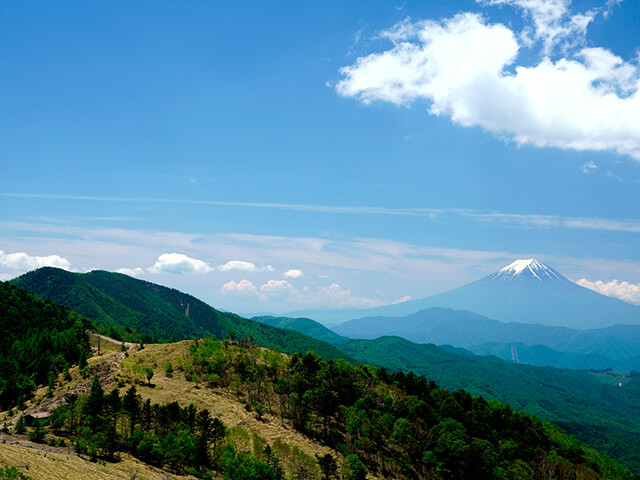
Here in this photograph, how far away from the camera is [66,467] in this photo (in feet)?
142

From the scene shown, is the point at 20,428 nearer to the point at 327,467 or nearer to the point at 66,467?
the point at 66,467

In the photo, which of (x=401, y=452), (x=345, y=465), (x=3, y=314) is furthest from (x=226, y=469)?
(x=3, y=314)

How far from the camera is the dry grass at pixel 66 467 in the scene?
130ft

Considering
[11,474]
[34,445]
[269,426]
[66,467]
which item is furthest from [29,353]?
[11,474]

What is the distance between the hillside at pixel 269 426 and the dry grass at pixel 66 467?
23 centimetres

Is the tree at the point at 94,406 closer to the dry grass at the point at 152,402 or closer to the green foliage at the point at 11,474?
the dry grass at the point at 152,402

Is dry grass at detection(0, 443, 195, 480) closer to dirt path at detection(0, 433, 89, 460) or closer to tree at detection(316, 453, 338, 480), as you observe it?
dirt path at detection(0, 433, 89, 460)

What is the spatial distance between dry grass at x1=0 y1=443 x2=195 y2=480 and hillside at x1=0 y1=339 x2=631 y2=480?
9.1 inches

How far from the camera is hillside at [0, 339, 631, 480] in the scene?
175ft

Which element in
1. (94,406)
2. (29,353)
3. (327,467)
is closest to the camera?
(327,467)

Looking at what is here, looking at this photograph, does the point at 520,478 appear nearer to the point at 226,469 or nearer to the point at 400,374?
the point at 400,374

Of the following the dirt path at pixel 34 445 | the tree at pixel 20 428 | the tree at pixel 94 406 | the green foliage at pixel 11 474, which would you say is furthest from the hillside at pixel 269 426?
the green foliage at pixel 11 474

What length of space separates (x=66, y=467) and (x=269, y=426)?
110ft

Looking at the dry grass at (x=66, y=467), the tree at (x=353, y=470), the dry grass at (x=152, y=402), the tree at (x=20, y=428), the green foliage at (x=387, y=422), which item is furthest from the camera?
the green foliage at (x=387, y=422)
